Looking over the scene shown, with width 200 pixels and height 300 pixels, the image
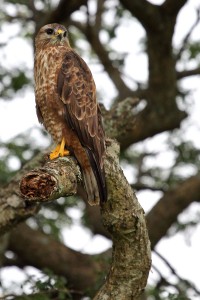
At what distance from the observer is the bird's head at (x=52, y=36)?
6.14 m

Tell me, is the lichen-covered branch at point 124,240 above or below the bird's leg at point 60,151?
below

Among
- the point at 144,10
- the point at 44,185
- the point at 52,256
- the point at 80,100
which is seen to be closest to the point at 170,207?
the point at 52,256

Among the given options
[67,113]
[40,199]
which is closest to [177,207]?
[67,113]

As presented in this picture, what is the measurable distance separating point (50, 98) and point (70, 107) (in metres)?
0.16

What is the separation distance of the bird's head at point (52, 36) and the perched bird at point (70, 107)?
8.7 inches

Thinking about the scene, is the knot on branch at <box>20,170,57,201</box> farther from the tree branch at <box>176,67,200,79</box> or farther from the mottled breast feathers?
the tree branch at <box>176,67,200,79</box>

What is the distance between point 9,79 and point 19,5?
103 cm

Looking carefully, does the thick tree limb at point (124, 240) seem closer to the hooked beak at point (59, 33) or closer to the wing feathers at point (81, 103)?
the wing feathers at point (81, 103)

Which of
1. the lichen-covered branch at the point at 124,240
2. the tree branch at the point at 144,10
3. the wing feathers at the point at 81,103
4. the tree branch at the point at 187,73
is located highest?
the tree branch at the point at 187,73

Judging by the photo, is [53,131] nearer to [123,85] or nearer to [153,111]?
[153,111]

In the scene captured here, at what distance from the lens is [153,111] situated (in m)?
8.15

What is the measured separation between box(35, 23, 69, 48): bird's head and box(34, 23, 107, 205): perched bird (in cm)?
22

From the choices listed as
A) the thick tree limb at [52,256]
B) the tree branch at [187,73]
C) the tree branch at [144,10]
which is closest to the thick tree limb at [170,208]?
the thick tree limb at [52,256]

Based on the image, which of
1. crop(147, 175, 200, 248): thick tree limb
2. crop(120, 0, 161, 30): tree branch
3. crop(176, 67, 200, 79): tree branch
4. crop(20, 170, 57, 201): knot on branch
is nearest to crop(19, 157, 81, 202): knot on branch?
crop(20, 170, 57, 201): knot on branch
